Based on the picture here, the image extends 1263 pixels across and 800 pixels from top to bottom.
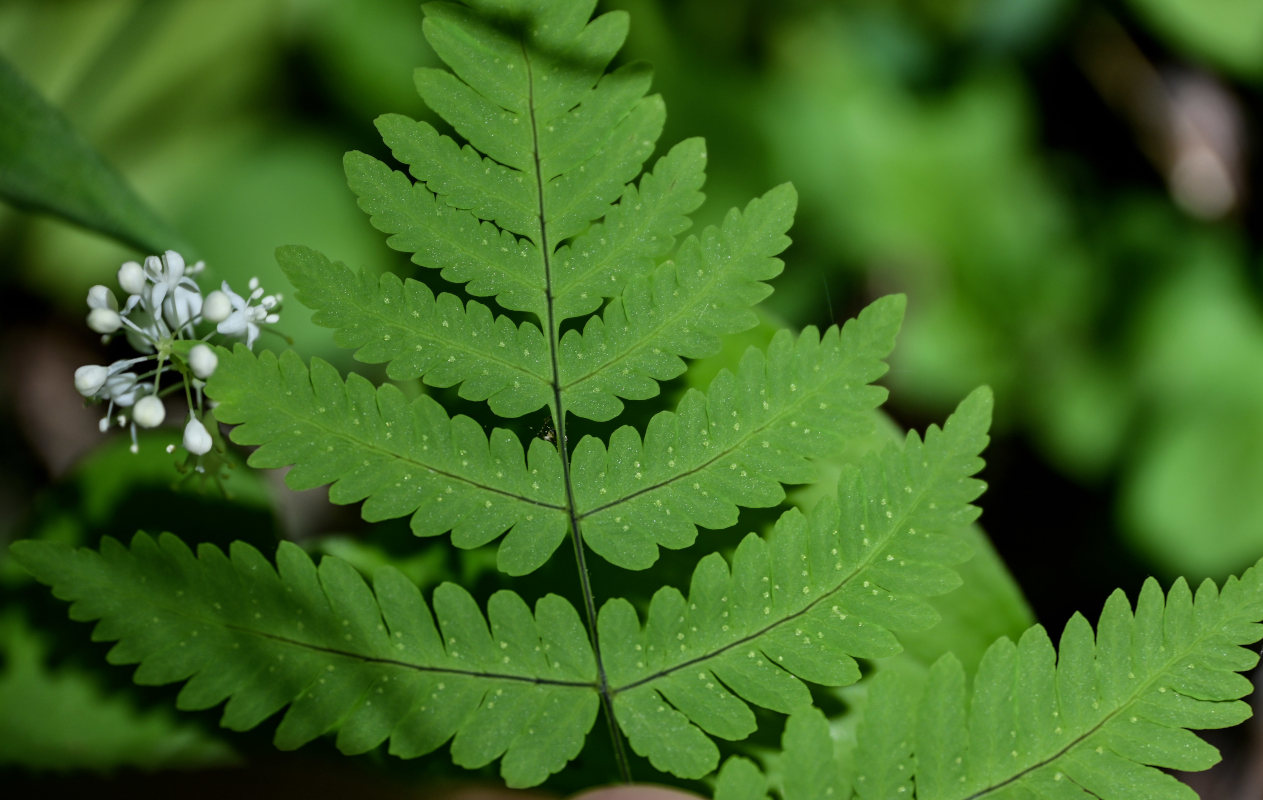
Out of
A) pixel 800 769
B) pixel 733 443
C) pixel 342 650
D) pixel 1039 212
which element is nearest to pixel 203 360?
pixel 342 650

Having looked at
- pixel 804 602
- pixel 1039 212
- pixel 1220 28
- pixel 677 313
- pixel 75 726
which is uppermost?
pixel 1220 28

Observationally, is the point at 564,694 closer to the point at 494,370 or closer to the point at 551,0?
the point at 494,370

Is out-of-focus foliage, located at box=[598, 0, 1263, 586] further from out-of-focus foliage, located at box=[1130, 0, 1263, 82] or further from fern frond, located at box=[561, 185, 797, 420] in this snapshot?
fern frond, located at box=[561, 185, 797, 420]

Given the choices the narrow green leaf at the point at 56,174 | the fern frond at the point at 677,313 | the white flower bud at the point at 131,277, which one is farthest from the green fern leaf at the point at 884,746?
the narrow green leaf at the point at 56,174

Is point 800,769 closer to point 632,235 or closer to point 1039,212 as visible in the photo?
point 632,235

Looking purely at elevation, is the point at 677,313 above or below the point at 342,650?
above

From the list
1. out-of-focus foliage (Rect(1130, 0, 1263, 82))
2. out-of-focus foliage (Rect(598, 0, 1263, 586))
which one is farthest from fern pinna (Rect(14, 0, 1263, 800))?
out-of-focus foliage (Rect(1130, 0, 1263, 82))

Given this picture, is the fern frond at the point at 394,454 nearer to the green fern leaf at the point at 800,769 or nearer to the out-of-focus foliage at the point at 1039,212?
the green fern leaf at the point at 800,769
